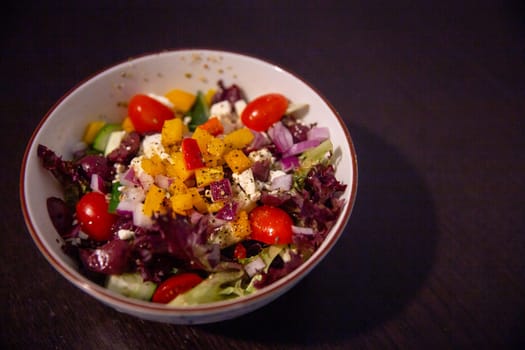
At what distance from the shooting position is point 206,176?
67.2 inches

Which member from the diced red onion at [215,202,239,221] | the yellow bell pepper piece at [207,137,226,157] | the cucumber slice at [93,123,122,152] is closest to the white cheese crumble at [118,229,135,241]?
the diced red onion at [215,202,239,221]

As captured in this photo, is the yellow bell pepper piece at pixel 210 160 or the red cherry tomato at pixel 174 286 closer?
the red cherry tomato at pixel 174 286

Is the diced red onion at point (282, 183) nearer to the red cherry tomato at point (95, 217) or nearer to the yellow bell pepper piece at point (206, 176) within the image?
the yellow bell pepper piece at point (206, 176)

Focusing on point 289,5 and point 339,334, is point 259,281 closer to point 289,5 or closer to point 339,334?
point 339,334

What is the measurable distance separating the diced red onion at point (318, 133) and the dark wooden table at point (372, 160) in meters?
0.47

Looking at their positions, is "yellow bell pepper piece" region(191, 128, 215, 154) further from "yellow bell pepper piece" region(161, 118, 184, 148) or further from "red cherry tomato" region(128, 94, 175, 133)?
"red cherry tomato" region(128, 94, 175, 133)

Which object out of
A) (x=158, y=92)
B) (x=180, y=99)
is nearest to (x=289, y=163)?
(x=180, y=99)

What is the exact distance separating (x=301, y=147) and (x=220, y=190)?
49cm

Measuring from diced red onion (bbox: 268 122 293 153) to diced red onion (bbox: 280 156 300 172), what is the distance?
0.05 meters

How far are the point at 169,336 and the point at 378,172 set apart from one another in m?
1.36

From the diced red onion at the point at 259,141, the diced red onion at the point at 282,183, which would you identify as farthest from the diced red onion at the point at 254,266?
the diced red onion at the point at 259,141

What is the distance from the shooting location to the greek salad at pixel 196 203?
1551 mm

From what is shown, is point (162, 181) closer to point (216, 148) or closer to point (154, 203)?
point (154, 203)

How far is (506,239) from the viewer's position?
211 centimetres
